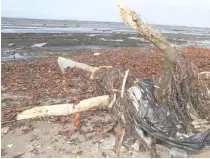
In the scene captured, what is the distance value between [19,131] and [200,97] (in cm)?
332

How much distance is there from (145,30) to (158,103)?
1.26 meters

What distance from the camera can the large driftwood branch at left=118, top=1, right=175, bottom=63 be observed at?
529cm

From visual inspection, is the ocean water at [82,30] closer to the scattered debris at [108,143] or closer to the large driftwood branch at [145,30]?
the large driftwood branch at [145,30]

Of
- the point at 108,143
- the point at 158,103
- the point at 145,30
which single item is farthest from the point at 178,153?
the point at 145,30

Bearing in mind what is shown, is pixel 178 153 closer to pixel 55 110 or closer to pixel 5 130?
pixel 55 110

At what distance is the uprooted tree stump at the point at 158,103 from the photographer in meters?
4.94

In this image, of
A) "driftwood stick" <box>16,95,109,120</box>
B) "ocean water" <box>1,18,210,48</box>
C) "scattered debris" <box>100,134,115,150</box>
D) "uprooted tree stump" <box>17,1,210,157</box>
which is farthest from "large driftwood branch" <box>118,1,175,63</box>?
"ocean water" <box>1,18,210,48</box>

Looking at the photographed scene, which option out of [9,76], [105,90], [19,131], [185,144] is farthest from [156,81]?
[9,76]

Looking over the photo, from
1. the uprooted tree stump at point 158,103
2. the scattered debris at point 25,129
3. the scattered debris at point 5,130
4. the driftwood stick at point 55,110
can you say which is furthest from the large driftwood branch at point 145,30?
the scattered debris at point 5,130

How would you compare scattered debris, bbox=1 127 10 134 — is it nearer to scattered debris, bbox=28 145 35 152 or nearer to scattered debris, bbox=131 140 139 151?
scattered debris, bbox=28 145 35 152

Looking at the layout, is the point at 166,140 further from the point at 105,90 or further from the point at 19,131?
the point at 19,131

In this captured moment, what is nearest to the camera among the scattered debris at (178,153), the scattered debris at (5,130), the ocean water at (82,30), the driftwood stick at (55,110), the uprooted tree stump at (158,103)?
the scattered debris at (178,153)

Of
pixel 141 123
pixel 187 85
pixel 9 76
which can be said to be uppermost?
pixel 187 85

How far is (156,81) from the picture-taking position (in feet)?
18.7
